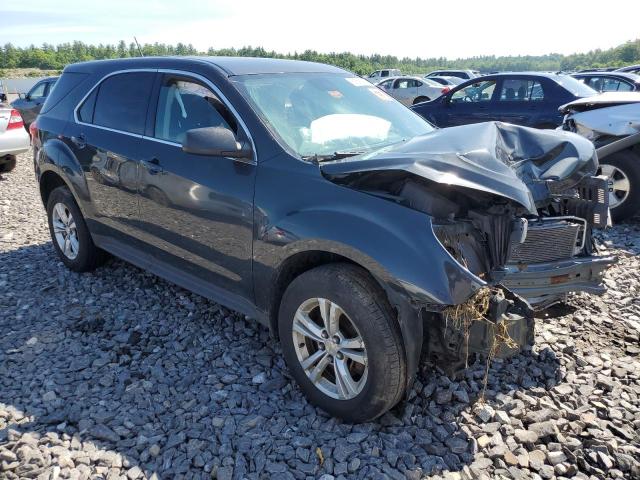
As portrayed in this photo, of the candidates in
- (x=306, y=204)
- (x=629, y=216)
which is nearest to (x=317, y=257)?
(x=306, y=204)

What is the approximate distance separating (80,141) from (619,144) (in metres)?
5.57

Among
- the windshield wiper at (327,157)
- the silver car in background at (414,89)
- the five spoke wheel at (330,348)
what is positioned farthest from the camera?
the silver car in background at (414,89)

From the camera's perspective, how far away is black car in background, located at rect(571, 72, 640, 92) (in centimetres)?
1213

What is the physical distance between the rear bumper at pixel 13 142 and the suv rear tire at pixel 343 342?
330 inches

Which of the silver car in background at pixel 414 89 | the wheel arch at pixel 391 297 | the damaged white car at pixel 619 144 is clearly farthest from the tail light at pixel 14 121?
the silver car in background at pixel 414 89

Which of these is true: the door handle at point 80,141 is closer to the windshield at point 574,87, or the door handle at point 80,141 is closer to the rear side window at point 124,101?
the rear side window at point 124,101

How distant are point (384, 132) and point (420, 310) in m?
1.53

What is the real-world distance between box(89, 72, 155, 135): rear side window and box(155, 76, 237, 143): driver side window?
0.66 feet

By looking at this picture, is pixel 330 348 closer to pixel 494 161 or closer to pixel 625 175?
pixel 494 161

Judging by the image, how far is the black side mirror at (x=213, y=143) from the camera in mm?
2900

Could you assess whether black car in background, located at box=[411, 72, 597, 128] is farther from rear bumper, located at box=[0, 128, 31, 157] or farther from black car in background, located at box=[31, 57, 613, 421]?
rear bumper, located at box=[0, 128, 31, 157]

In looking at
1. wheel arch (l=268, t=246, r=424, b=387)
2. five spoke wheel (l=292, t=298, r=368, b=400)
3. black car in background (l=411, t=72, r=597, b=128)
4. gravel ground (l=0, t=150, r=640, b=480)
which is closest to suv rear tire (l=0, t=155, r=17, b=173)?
gravel ground (l=0, t=150, r=640, b=480)

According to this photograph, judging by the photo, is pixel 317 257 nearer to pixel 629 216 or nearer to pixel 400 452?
A: pixel 400 452

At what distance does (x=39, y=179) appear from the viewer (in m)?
4.97
